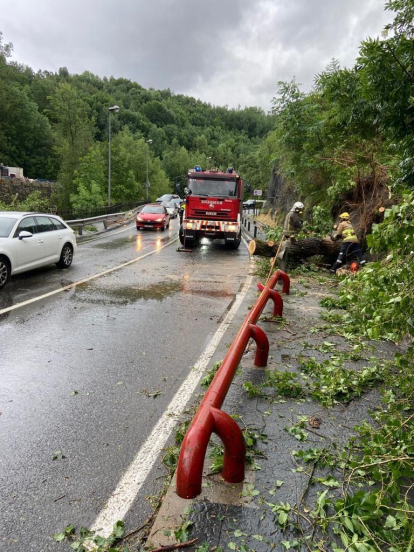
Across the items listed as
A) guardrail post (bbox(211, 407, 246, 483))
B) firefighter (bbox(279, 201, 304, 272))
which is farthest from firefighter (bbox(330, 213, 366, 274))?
guardrail post (bbox(211, 407, 246, 483))

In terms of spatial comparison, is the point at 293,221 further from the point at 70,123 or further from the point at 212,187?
the point at 70,123

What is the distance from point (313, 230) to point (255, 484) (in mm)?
13927

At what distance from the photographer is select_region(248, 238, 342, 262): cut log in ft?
39.1

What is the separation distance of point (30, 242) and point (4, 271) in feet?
3.72

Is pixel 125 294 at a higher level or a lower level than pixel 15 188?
lower

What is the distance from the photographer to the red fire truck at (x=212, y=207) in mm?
16719

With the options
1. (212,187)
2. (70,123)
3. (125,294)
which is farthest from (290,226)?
(70,123)

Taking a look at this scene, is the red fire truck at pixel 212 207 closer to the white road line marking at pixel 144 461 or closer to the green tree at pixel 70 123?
the white road line marking at pixel 144 461

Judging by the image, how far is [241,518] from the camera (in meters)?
2.44

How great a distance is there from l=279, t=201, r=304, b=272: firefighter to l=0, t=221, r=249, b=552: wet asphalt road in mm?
1976

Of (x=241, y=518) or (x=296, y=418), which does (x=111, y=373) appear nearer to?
(x=296, y=418)

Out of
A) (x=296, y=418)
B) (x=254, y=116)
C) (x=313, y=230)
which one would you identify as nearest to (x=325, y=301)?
(x=296, y=418)

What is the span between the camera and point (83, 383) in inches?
172

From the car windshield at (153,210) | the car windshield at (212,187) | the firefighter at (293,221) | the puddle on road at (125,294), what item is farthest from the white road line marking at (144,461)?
the car windshield at (153,210)
